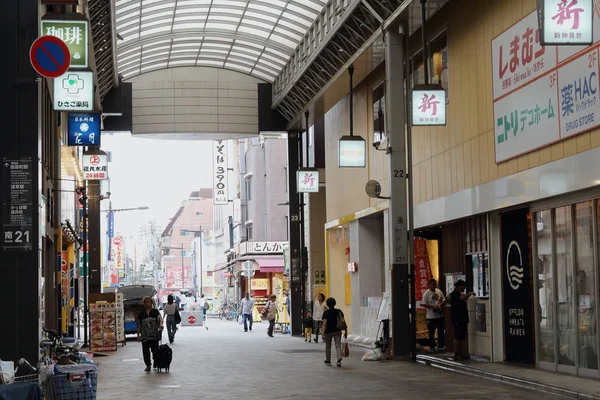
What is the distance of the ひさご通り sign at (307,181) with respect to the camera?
33.9 metres

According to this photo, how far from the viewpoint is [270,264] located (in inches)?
2378

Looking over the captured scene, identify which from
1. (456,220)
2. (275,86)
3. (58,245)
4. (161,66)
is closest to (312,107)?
(275,86)

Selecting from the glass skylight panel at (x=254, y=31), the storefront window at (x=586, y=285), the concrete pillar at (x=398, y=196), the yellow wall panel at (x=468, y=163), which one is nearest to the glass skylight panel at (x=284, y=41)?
the glass skylight panel at (x=254, y=31)

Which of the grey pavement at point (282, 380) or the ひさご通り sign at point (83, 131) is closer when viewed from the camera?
the grey pavement at point (282, 380)

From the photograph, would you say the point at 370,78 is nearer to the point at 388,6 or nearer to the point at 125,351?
the point at 388,6

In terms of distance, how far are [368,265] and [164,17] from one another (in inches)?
420

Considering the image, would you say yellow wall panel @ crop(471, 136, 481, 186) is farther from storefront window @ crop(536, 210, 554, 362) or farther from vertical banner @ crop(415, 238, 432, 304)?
vertical banner @ crop(415, 238, 432, 304)

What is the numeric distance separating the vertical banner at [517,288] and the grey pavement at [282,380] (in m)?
1.50

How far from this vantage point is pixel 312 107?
111 feet

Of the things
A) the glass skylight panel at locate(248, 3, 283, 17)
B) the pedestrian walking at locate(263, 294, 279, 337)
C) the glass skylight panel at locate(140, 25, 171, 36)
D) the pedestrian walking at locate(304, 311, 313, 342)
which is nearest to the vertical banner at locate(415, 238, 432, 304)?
the pedestrian walking at locate(304, 311, 313, 342)

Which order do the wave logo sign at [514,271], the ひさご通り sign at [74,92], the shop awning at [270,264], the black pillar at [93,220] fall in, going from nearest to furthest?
the ひさご通り sign at [74,92]
the wave logo sign at [514,271]
the black pillar at [93,220]
the shop awning at [270,264]

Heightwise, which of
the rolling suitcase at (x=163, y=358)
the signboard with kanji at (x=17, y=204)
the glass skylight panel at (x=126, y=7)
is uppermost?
the glass skylight panel at (x=126, y=7)

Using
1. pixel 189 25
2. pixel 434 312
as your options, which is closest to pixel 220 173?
pixel 189 25

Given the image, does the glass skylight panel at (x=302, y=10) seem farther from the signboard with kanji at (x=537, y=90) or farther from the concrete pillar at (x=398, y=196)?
the signboard with kanji at (x=537, y=90)
